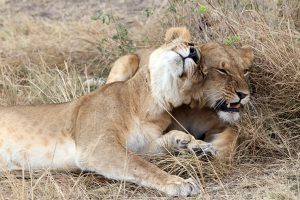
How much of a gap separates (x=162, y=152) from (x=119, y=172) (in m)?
0.33

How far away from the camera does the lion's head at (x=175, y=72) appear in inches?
124

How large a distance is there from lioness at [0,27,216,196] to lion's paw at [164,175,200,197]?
0.13 metres

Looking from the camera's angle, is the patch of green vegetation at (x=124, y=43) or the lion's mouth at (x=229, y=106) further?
the patch of green vegetation at (x=124, y=43)

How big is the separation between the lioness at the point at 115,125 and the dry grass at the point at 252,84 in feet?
0.26

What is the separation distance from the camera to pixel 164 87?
3.23 meters

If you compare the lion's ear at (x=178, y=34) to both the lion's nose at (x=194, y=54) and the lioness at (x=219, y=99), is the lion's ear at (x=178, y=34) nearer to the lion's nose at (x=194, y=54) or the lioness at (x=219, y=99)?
the lioness at (x=219, y=99)

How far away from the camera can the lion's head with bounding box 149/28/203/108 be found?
3139mm

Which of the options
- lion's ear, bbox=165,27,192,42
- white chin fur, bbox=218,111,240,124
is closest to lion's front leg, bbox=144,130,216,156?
white chin fur, bbox=218,111,240,124

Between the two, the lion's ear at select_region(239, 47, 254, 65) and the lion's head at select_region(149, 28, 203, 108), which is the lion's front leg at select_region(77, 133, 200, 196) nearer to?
the lion's head at select_region(149, 28, 203, 108)

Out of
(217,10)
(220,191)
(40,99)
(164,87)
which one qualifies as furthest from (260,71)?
(40,99)

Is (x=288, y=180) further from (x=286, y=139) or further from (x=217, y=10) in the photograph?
(x=217, y=10)

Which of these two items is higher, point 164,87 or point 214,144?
point 164,87

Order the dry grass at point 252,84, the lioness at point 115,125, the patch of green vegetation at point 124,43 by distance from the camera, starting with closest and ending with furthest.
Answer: the dry grass at point 252,84 < the lioness at point 115,125 < the patch of green vegetation at point 124,43

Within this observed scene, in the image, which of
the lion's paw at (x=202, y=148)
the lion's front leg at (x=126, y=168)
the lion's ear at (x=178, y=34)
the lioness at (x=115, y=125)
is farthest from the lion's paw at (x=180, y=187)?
the lion's ear at (x=178, y=34)
